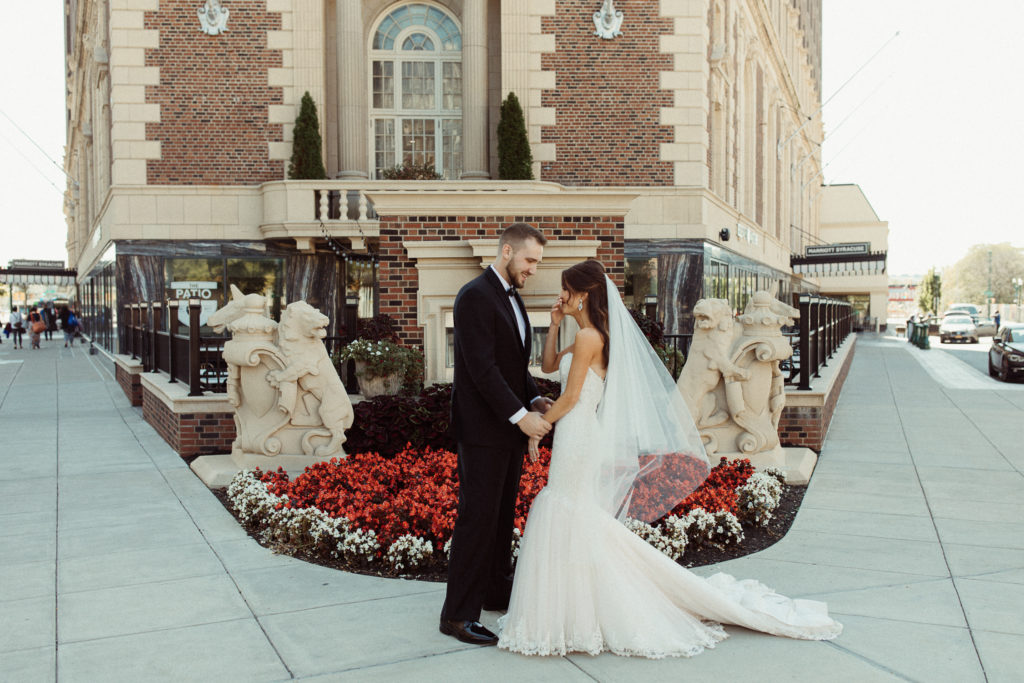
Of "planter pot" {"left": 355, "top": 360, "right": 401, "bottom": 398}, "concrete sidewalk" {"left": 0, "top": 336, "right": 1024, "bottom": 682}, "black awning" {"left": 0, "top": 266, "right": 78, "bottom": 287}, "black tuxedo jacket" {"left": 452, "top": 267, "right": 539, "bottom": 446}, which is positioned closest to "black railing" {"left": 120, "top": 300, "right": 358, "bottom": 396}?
"planter pot" {"left": 355, "top": 360, "right": 401, "bottom": 398}

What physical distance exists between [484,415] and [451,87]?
18884mm

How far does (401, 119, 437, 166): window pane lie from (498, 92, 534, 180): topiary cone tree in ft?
Result: 9.38

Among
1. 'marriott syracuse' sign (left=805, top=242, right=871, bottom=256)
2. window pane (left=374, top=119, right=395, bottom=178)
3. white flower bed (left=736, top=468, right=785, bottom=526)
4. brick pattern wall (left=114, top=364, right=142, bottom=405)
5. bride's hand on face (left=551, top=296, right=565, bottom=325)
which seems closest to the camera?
bride's hand on face (left=551, top=296, right=565, bottom=325)

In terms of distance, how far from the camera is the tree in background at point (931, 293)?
9168 centimetres

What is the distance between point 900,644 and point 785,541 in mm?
1900

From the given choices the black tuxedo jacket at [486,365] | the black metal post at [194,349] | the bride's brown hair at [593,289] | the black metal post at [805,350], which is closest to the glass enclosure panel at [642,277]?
the black metal post at [805,350]

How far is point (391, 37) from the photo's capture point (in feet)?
72.4

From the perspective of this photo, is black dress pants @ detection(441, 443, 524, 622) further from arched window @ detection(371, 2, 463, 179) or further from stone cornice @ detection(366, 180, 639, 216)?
arched window @ detection(371, 2, 463, 179)

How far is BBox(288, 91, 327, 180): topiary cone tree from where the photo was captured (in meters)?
19.8

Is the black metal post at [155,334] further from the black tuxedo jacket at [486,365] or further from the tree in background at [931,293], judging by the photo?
the tree in background at [931,293]

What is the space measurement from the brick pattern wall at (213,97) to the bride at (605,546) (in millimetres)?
17303

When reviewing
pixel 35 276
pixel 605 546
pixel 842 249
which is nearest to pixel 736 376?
pixel 605 546

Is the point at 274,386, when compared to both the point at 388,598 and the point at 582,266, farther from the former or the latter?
the point at 582,266

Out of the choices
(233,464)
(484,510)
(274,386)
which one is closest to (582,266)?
(484,510)
